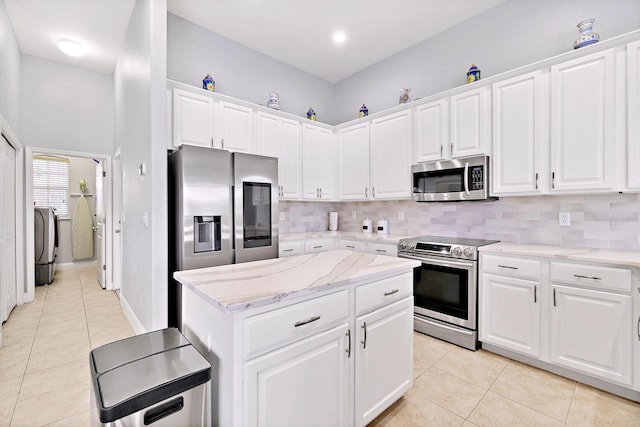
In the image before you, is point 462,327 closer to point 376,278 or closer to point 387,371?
point 387,371

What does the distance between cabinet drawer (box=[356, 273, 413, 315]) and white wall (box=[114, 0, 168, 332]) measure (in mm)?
1738

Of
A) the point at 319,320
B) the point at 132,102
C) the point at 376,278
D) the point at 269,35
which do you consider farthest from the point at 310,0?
the point at 319,320

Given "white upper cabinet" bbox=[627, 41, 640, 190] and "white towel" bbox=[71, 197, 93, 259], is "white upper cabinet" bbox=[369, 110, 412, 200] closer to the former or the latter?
"white upper cabinet" bbox=[627, 41, 640, 190]

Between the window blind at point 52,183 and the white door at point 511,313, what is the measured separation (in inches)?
305

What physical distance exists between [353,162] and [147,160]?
248 cm

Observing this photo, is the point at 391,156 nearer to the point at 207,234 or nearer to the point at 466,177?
the point at 466,177

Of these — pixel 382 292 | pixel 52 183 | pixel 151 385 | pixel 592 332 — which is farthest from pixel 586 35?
pixel 52 183

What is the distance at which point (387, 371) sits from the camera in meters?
1.68

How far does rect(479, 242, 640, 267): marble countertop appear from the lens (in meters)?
1.96

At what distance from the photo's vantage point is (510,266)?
2.41 metres

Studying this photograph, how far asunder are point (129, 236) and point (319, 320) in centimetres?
297

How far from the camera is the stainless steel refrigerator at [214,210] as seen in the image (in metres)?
2.38

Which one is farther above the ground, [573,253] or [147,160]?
[147,160]

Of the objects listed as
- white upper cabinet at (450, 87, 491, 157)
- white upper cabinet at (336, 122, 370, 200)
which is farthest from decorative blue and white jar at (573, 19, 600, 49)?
white upper cabinet at (336, 122, 370, 200)
